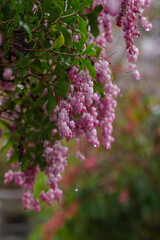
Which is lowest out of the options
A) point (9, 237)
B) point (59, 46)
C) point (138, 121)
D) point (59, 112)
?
point (9, 237)

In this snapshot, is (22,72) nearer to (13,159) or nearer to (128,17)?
(128,17)

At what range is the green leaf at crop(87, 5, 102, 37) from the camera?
1201mm

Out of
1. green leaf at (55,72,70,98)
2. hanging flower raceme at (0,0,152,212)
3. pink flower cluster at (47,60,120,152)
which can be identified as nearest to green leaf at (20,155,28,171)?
hanging flower raceme at (0,0,152,212)

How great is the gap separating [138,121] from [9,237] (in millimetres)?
3539

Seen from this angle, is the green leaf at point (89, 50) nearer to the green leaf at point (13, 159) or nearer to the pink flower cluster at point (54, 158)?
the pink flower cluster at point (54, 158)

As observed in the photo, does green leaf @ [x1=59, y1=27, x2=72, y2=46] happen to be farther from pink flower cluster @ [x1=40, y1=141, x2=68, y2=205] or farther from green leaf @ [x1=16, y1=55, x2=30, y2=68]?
pink flower cluster @ [x1=40, y1=141, x2=68, y2=205]

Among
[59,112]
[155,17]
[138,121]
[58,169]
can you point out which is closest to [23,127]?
[58,169]

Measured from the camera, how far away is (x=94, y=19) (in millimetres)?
1211

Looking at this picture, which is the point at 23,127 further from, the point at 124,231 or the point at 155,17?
the point at 155,17

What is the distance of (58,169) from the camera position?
1.14 meters

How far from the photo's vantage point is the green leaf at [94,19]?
1.20 metres

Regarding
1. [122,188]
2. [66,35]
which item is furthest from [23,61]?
[122,188]

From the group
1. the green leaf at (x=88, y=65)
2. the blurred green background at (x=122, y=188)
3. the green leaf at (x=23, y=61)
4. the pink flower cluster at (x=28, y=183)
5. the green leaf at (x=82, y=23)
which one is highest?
the green leaf at (x=82, y=23)

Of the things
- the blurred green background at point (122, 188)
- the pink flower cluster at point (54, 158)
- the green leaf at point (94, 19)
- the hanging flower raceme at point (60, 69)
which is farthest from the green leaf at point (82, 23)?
the blurred green background at point (122, 188)
